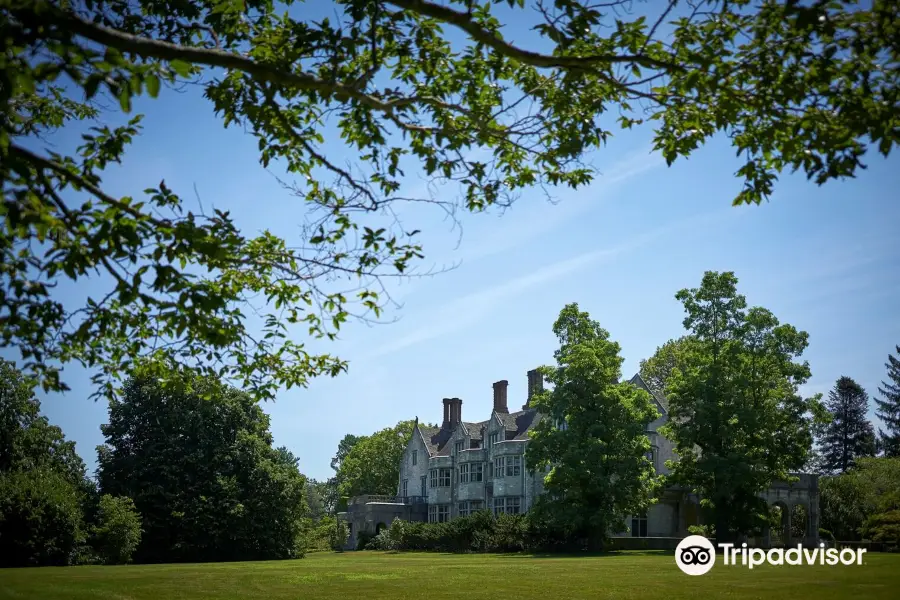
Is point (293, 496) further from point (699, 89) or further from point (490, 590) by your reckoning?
point (699, 89)

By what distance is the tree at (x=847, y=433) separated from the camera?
94.2m

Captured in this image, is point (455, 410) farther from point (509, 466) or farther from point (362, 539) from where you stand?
point (509, 466)

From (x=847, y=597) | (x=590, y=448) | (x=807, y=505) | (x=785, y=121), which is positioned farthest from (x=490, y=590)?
(x=807, y=505)

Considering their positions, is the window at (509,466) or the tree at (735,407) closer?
the tree at (735,407)

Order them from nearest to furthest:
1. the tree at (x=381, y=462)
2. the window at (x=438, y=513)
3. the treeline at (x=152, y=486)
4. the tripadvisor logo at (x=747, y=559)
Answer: the tripadvisor logo at (x=747, y=559) < the treeline at (x=152, y=486) < the window at (x=438, y=513) < the tree at (x=381, y=462)

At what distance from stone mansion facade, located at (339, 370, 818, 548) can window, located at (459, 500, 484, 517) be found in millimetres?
32

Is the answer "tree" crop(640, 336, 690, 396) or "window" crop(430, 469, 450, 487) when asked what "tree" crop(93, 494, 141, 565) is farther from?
"tree" crop(640, 336, 690, 396)

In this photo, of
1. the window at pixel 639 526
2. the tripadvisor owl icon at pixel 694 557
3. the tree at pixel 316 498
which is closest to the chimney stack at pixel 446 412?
the window at pixel 639 526

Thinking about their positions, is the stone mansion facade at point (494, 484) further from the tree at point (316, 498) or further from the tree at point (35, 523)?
the tree at point (316, 498)

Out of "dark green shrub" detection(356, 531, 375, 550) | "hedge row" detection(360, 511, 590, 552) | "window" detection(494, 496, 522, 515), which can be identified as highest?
"window" detection(494, 496, 522, 515)

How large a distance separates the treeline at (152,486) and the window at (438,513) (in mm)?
20124

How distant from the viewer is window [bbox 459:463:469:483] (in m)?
66.9

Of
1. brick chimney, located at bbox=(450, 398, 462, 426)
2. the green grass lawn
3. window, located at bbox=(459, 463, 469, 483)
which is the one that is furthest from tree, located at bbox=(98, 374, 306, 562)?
brick chimney, located at bbox=(450, 398, 462, 426)

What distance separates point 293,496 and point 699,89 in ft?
151
